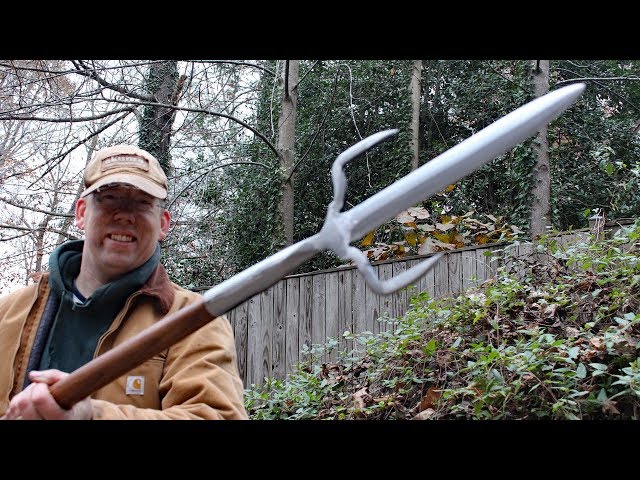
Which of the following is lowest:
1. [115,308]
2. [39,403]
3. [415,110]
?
[39,403]

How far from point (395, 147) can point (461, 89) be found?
975 millimetres

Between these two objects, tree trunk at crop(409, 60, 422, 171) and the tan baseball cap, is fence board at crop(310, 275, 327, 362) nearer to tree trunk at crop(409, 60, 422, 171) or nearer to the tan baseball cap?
tree trunk at crop(409, 60, 422, 171)

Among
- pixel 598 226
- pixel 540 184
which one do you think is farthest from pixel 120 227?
pixel 540 184

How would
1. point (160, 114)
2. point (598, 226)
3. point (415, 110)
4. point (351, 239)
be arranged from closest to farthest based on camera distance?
point (351, 239), point (598, 226), point (160, 114), point (415, 110)

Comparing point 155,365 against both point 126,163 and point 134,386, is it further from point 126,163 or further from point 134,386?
point 126,163

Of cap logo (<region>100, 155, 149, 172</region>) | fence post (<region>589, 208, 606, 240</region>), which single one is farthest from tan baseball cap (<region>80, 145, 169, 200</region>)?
fence post (<region>589, 208, 606, 240</region>)

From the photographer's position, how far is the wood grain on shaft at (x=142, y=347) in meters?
0.84

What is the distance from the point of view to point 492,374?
2.53 m

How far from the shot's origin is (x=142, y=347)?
2.80 feet

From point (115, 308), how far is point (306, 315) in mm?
2819

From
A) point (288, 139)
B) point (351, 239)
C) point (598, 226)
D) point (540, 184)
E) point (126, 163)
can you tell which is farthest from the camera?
point (288, 139)

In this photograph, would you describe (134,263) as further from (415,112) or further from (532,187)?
(415,112)
